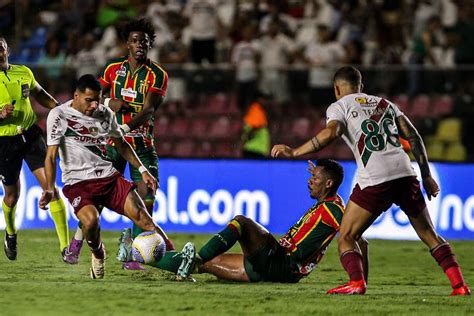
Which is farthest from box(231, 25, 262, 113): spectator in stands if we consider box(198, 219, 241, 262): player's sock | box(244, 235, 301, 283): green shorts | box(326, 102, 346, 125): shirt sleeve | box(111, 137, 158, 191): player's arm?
box(326, 102, 346, 125): shirt sleeve

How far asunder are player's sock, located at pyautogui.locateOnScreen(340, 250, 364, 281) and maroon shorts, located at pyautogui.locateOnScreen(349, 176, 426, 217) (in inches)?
14.9

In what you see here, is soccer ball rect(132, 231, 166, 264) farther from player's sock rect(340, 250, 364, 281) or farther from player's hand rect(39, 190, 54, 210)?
player's sock rect(340, 250, 364, 281)

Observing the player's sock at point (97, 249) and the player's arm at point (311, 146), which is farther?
the player's sock at point (97, 249)

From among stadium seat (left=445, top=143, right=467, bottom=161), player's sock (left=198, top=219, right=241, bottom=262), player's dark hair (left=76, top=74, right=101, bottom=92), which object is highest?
player's dark hair (left=76, top=74, right=101, bottom=92)

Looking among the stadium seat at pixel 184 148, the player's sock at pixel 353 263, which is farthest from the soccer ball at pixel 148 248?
the stadium seat at pixel 184 148

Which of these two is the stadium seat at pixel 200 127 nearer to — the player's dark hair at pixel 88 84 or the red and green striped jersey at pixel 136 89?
the red and green striped jersey at pixel 136 89

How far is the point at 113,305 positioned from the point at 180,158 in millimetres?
8294

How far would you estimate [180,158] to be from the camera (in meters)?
16.6

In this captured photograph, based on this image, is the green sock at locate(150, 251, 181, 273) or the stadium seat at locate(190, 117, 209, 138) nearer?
the green sock at locate(150, 251, 181, 273)

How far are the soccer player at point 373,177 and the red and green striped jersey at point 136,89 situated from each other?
8.41 feet

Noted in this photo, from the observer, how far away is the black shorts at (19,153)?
11.9m

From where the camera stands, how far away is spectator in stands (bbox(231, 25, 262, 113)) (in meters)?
16.7

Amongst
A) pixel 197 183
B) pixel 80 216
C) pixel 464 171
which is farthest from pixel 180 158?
pixel 80 216

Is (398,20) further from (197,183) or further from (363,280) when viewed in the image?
(363,280)
